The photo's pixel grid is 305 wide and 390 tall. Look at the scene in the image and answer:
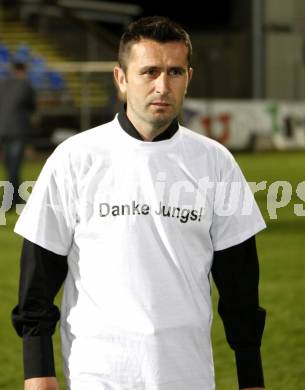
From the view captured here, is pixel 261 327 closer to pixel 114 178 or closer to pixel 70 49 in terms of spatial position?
pixel 114 178

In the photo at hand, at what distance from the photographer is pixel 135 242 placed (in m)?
3.33

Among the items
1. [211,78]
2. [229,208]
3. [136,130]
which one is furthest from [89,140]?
[211,78]

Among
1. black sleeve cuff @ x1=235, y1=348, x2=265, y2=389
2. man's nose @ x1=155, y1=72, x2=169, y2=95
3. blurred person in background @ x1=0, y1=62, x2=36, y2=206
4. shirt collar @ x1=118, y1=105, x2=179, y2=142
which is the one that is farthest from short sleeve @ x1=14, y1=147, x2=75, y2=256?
blurred person in background @ x1=0, y1=62, x2=36, y2=206

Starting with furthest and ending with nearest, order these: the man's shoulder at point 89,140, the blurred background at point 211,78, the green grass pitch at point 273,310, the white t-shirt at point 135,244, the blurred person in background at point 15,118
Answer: the blurred background at point 211,78 → the blurred person in background at point 15,118 → the green grass pitch at point 273,310 → the man's shoulder at point 89,140 → the white t-shirt at point 135,244

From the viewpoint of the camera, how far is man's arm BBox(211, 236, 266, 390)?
3.48 m

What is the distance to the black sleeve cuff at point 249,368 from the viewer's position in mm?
3475

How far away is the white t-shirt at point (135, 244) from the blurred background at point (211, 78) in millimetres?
10528

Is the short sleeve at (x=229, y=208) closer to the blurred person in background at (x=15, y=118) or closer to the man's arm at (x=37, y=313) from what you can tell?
the man's arm at (x=37, y=313)

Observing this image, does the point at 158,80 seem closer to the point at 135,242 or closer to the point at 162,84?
the point at 162,84

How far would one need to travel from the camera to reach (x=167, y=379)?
331 centimetres

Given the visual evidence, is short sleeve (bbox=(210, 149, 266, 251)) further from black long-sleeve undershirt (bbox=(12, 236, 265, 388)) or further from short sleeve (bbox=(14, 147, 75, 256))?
short sleeve (bbox=(14, 147, 75, 256))

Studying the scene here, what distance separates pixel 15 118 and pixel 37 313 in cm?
1488

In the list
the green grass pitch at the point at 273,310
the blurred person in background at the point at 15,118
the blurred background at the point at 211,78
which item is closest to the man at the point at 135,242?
the green grass pitch at the point at 273,310

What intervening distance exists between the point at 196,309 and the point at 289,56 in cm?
3991
